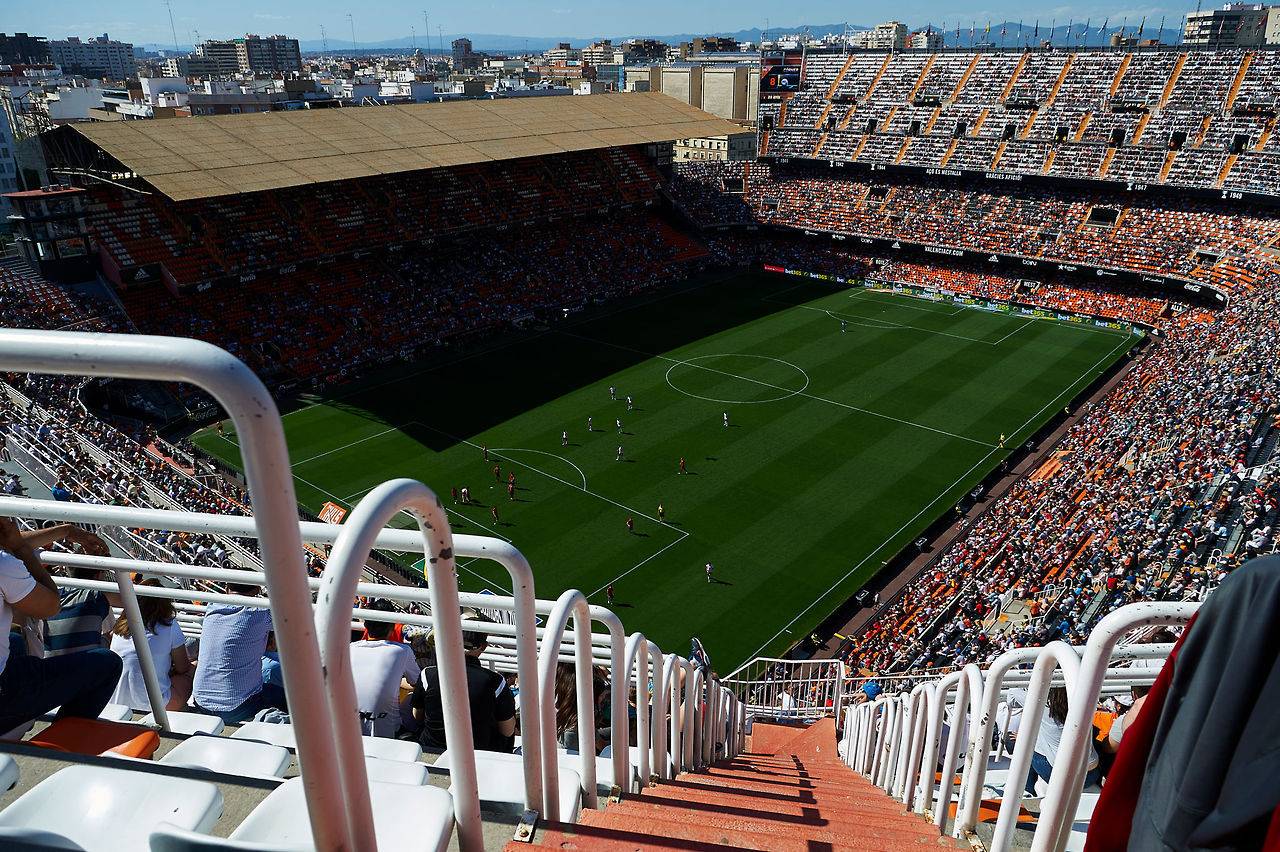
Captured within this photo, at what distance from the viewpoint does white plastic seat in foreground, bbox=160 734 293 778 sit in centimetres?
374

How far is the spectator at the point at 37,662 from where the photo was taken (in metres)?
3.62

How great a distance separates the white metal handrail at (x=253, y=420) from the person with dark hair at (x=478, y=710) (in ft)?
10.4

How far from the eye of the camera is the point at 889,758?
758cm

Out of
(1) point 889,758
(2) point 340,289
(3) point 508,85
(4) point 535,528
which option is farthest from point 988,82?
(3) point 508,85

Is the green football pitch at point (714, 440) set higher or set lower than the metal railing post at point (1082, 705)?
lower

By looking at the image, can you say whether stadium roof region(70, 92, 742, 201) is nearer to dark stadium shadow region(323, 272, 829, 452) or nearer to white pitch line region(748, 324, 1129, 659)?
dark stadium shadow region(323, 272, 829, 452)

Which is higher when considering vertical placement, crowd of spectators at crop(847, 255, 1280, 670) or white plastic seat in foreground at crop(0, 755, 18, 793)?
white plastic seat in foreground at crop(0, 755, 18, 793)

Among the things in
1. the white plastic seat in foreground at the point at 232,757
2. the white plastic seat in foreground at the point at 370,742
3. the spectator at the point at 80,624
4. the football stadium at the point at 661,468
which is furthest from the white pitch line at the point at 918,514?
the white plastic seat in foreground at the point at 232,757

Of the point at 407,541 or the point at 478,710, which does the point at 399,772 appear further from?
the point at 478,710

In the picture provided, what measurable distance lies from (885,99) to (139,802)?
233ft

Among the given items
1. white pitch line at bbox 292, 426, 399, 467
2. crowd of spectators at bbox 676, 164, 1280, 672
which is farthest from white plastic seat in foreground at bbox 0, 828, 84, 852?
white pitch line at bbox 292, 426, 399, 467

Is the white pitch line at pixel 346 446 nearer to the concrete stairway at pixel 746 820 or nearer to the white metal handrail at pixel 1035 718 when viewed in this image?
the concrete stairway at pixel 746 820

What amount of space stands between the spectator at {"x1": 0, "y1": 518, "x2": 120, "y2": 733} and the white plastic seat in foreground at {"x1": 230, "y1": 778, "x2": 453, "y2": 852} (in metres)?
1.77

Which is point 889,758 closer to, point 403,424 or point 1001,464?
point 1001,464
